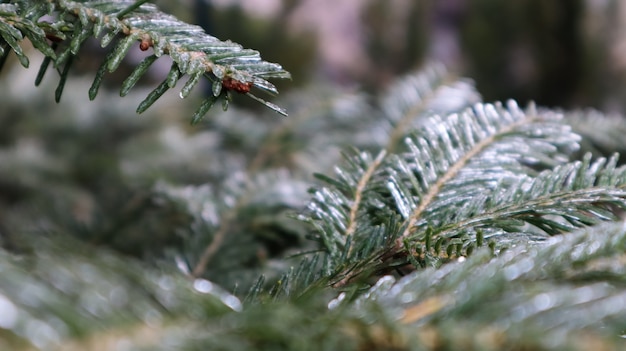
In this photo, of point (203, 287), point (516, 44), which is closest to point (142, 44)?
point (203, 287)

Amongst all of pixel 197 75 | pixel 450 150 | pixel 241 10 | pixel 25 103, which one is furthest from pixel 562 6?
pixel 197 75

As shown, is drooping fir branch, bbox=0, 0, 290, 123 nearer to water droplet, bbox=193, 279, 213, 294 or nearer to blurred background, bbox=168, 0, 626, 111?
water droplet, bbox=193, 279, 213, 294

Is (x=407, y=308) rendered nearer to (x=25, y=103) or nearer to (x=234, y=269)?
(x=234, y=269)

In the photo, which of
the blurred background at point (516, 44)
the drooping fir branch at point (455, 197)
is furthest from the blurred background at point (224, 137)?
the drooping fir branch at point (455, 197)

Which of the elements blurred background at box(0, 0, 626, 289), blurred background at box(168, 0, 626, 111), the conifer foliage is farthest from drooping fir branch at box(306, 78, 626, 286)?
blurred background at box(168, 0, 626, 111)

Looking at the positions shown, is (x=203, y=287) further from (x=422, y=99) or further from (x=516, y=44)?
(x=516, y=44)

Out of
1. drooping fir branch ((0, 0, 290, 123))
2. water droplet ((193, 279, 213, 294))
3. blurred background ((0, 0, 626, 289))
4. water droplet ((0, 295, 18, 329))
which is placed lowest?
blurred background ((0, 0, 626, 289))

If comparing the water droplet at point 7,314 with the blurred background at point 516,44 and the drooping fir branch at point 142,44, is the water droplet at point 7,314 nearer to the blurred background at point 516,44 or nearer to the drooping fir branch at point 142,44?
the drooping fir branch at point 142,44
